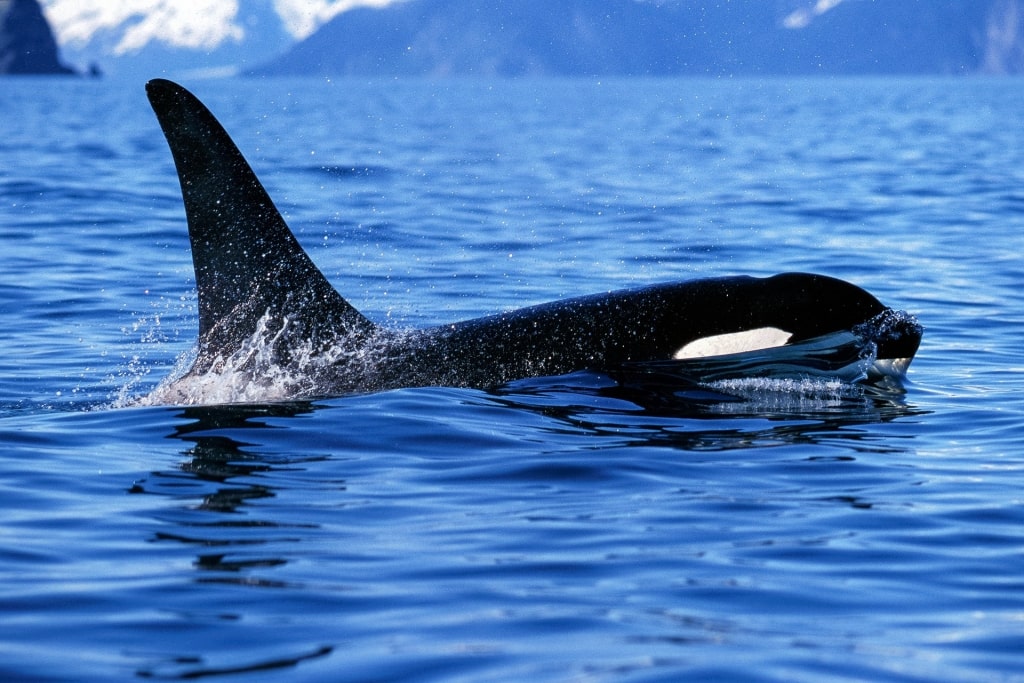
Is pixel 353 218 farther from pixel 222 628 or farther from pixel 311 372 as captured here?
pixel 222 628

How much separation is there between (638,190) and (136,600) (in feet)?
66.9

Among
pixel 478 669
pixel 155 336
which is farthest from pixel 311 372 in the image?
pixel 478 669

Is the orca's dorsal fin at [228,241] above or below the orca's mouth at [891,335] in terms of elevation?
above

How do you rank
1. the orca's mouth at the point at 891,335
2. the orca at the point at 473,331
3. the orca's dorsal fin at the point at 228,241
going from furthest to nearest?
1. the orca's mouth at the point at 891,335
2. the orca at the point at 473,331
3. the orca's dorsal fin at the point at 228,241

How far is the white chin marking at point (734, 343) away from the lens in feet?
29.7

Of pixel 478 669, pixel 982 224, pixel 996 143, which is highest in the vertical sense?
pixel 996 143

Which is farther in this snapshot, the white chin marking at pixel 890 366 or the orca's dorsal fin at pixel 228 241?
the white chin marking at pixel 890 366

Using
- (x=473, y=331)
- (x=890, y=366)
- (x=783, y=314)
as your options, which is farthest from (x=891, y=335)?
(x=473, y=331)

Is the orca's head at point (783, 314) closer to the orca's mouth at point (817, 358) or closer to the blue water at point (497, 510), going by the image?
the orca's mouth at point (817, 358)

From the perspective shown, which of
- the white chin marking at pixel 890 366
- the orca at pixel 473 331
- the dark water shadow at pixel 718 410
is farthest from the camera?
the white chin marking at pixel 890 366

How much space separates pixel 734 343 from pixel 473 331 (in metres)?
1.65

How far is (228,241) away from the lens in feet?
28.8

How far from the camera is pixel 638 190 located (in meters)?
25.0

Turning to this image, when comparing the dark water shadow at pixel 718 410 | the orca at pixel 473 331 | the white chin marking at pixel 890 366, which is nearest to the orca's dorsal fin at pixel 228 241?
the orca at pixel 473 331
